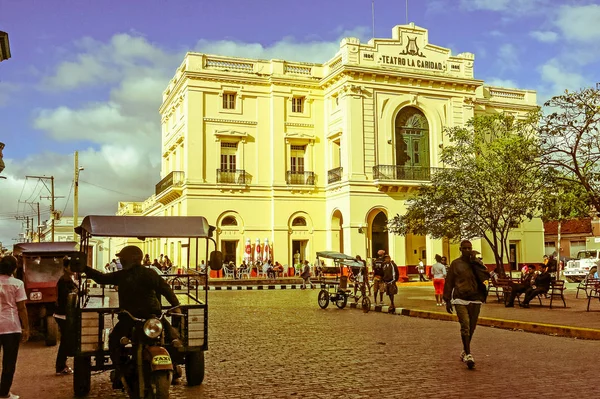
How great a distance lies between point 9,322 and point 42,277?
257 inches

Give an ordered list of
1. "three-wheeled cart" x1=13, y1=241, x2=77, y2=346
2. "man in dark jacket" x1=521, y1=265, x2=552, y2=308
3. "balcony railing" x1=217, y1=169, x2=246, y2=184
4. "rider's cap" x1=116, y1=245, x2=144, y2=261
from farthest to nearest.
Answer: "balcony railing" x1=217, y1=169, x2=246, y2=184 < "man in dark jacket" x1=521, y1=265, x2=552, y2=308 < "three-wheeled cart" x1=13, y1=241, x2=77, y2=346 < "rider's cap" x1=116, y1=245, x2=144, y2=261

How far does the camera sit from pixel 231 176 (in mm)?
38344

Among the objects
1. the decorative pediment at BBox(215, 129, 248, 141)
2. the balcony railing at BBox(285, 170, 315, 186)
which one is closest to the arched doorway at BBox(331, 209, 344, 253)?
the balcony railing at BBox(285, 170, 315, 186)

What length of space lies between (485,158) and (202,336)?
1736cm

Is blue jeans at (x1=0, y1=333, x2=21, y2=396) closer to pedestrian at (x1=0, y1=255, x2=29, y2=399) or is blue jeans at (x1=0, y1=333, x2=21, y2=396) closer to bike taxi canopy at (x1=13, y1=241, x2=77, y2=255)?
pedestrian at (x1=0, y1=255, x2=29, y2=399)

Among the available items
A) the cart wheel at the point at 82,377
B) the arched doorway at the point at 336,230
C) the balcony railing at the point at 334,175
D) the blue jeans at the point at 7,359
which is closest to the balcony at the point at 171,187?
the balcony railing at the point at 334,175

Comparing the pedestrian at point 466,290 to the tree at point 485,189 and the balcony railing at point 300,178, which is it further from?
the balcony railing at point 300,178

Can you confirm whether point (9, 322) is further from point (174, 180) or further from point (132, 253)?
point (174, 180)

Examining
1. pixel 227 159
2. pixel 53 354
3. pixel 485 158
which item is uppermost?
pixel 227 159

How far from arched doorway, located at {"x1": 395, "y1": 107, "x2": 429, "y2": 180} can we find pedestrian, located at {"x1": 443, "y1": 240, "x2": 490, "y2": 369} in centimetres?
2855

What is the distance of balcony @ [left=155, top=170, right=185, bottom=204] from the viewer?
38.7m

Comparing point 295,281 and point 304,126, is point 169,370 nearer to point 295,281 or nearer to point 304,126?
point 295,281

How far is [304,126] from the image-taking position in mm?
39969

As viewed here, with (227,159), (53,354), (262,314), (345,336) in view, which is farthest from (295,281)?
(53,354)
